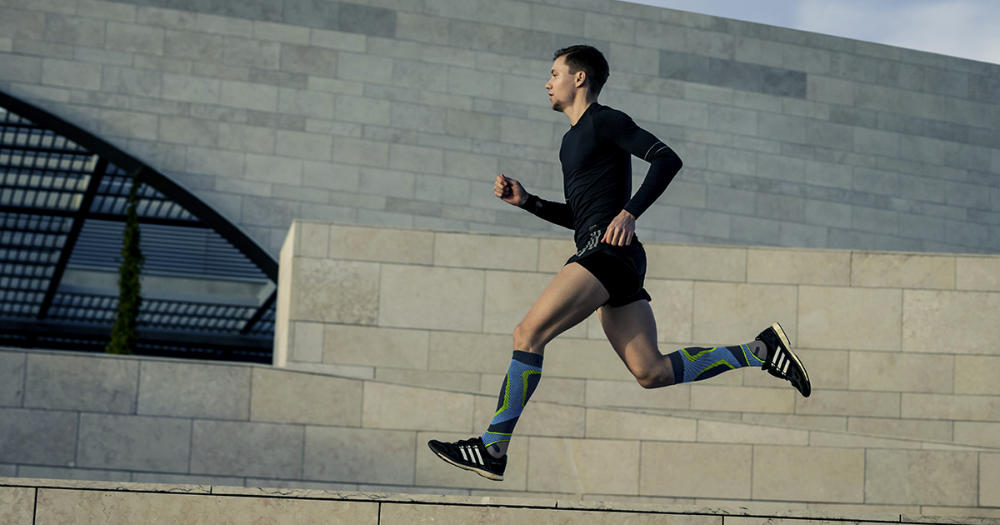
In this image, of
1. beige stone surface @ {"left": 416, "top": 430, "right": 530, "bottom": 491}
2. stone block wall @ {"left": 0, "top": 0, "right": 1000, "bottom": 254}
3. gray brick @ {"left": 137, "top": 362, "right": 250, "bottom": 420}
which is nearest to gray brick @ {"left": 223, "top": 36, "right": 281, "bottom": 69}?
stone block wall @ {"left": 0, "top": 0, "right": 1000, "bottom": 254}

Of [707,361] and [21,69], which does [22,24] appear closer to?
[21,69]

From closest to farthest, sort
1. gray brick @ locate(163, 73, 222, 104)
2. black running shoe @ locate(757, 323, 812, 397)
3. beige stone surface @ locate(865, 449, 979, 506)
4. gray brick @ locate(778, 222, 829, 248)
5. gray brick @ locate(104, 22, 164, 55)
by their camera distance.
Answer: black running shoe @ locate(757, 323, 812, 397) < beige stone surface @ locate(865, 449, 979, 506) < gray brick @ locate(104, 22, 164, 55) < gray brick @ locate(163, 73, 222, 104) < gray brick @ locate(778, 222, 829, 248)

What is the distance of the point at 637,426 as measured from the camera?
9.88m

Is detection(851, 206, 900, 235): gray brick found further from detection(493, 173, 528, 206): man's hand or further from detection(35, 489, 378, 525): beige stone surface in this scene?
detection(35, 489, 378, 525): beige stone surface

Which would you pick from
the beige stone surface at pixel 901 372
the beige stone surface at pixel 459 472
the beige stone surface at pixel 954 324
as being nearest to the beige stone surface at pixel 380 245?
the beige stone surface at pixel 459 472

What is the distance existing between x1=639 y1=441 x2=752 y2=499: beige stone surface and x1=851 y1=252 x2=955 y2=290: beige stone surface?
9.72 feet

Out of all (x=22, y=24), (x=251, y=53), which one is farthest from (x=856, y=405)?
(x=22, y=24)

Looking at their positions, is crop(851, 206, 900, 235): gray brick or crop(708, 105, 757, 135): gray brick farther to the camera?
crop(851, 206, 900, 235): gray brick

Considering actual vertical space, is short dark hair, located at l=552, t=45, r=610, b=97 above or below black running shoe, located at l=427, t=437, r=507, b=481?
above

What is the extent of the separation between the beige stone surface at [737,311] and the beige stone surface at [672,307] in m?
0.08

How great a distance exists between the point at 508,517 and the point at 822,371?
7.58m

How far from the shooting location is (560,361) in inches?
456

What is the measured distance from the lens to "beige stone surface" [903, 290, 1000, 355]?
11477 mm

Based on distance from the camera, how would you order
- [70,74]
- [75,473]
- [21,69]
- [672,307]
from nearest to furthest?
[75,473] → [672,307] → [21,69] → [70,74]
